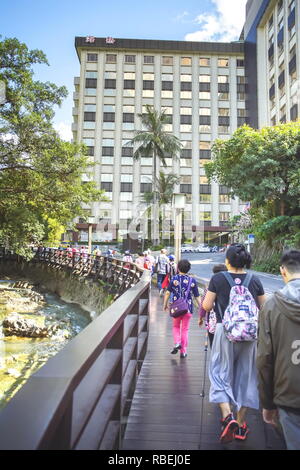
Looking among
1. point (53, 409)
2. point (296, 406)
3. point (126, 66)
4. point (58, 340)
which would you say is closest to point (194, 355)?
point (296, 406)

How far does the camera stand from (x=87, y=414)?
1.31 meters

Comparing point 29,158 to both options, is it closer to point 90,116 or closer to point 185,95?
point 90,116

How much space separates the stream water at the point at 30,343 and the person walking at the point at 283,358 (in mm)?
5967

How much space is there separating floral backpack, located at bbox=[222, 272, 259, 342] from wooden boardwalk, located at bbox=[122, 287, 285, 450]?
0.83 metres

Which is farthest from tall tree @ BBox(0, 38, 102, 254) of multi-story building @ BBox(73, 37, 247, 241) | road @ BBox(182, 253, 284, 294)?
multi-story building @ BBox(73, 37, 247, 241)

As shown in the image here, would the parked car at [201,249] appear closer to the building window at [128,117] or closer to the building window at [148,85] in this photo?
the building window at [128,117]

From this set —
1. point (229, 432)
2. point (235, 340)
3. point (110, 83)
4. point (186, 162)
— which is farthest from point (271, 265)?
point (110, 83)

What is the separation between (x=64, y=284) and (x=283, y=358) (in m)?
19.9

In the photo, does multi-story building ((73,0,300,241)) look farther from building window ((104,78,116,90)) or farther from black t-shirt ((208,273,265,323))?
black t-shirt ((208,273,265,323))

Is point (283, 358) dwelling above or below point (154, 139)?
below

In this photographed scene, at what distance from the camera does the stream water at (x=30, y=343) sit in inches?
282

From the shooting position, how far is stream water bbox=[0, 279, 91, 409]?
716 centimetres

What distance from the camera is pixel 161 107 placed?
52688mm

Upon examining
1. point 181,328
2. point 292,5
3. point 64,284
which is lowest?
point 64,284
